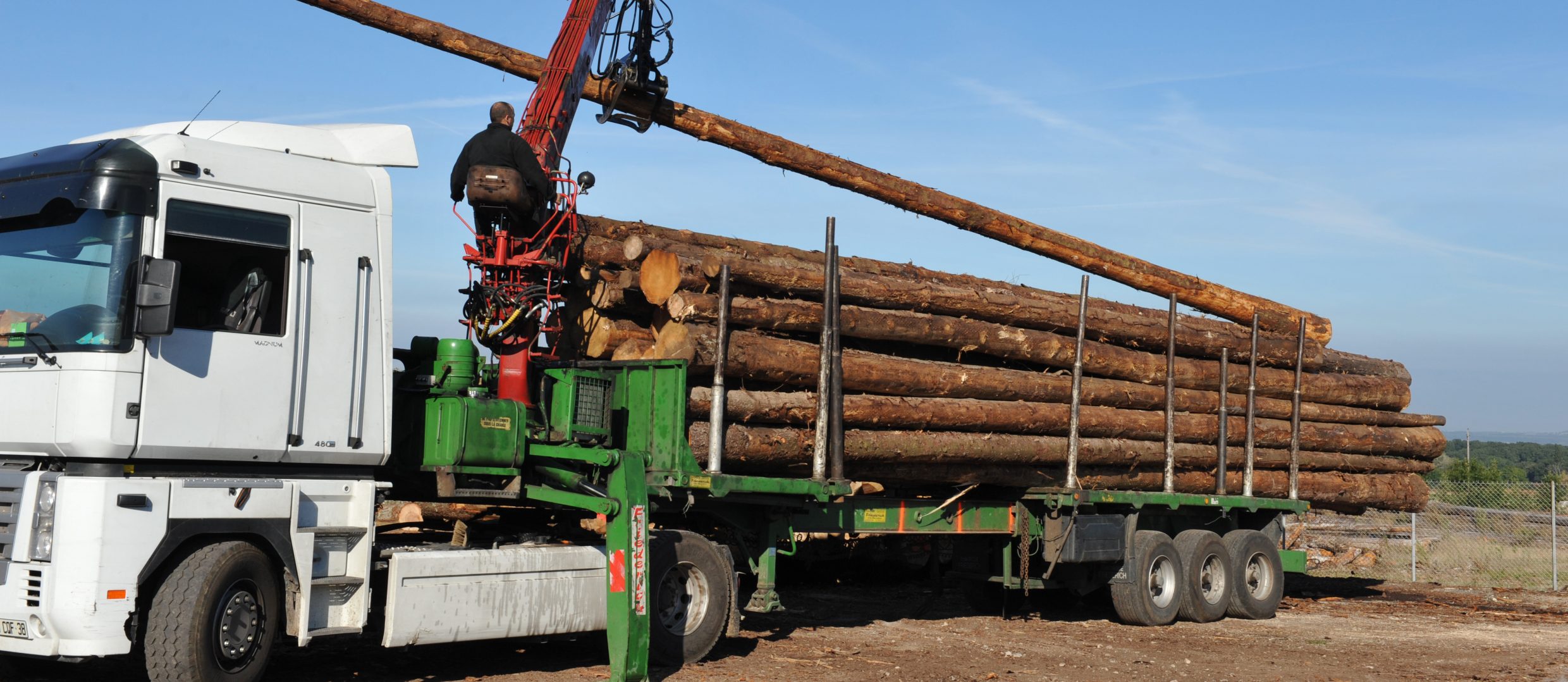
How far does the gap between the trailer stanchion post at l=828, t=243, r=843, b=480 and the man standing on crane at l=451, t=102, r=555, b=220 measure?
2446mm

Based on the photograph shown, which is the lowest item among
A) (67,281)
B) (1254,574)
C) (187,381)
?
(1254,574)

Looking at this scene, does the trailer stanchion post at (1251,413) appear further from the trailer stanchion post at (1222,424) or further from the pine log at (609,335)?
the pine log at (609,335)

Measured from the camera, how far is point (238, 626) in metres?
7.76

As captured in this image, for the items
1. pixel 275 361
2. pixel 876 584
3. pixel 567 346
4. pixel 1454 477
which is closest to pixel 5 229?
pixel 275 361

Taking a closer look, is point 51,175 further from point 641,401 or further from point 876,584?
point 876,584

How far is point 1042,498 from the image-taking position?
13336 mm

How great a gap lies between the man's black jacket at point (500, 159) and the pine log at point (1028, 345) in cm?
134

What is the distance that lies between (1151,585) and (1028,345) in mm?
3008

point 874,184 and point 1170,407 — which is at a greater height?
point 874,184

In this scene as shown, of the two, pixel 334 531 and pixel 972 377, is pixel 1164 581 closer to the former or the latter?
pixel 972 377

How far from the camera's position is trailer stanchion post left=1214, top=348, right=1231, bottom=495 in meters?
15.3

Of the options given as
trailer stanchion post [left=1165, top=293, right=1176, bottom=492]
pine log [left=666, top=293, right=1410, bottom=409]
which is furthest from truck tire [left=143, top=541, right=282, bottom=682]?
trailer stanchion post [left=1165, top=293, right=1176, bottom=492]

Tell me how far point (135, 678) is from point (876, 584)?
1069 centimetres

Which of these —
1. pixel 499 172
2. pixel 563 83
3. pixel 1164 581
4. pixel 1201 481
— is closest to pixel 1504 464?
pixel 1201 481
